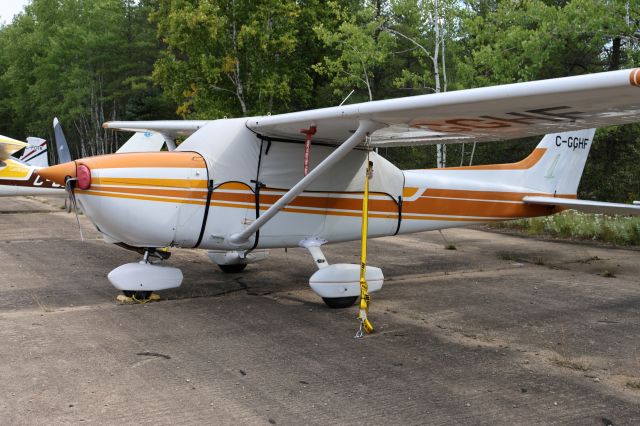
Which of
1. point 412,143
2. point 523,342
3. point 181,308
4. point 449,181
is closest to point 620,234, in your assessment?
point 449,181

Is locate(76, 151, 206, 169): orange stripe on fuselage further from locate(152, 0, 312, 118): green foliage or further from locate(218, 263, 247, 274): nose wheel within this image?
locate(152, 0, 312, 118): green foliage

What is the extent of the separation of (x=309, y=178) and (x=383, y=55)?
41.7ft

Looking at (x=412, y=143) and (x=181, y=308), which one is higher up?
(x=412, y=143)

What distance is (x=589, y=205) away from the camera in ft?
27.6

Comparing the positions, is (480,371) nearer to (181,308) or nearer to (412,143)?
(181,308)

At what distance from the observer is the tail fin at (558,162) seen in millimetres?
9430

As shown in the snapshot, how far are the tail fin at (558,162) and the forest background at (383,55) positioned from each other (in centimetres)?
432

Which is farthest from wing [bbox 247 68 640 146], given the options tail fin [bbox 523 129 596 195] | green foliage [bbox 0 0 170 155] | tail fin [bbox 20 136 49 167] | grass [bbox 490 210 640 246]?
green foliage [bbox 0 0 170 155]

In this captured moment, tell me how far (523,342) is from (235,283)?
13.0 feet

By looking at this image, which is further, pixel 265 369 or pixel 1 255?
pixel 1 255

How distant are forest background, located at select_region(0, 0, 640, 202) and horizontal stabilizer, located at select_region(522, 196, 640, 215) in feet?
18.5

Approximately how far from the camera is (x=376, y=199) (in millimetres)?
7578

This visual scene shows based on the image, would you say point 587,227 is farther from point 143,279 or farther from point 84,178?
point 84,178

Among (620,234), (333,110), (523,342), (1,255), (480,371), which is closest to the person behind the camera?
(480,371)
